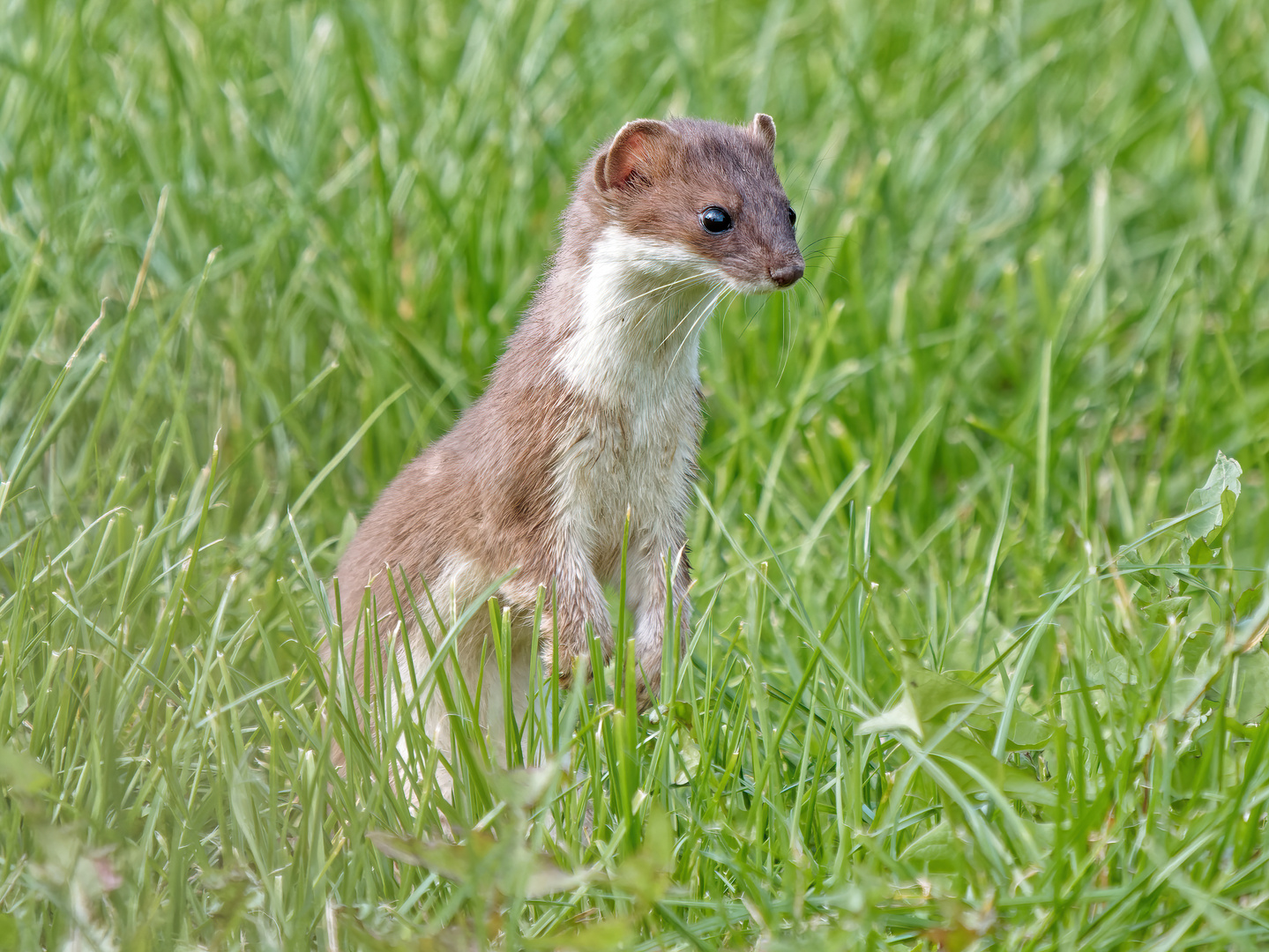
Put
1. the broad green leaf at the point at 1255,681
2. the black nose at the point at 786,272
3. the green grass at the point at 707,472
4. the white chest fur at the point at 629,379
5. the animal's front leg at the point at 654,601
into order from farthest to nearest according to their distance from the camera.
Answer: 1. the animal's front leg at the point at 654,601
2. the white chest fur at the point at 629,379
3. the black nose at the point at 786,272
4. the broad green leaf at the point at 1255,681
5. the green grass at the point at 707,472

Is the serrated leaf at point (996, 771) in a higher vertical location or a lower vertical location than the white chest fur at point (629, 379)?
lower

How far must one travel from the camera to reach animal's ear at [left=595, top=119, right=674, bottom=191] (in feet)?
12.0

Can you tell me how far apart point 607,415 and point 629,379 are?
0.11 meters

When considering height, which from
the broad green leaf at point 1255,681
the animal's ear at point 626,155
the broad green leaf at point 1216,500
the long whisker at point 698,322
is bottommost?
the broad green leaf at point 1255,681

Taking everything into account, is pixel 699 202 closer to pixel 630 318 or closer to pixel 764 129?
pixel 630 318

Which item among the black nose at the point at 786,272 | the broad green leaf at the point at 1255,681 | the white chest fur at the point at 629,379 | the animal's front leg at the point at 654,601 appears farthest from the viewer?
the animal's front leg at the point at 654,601

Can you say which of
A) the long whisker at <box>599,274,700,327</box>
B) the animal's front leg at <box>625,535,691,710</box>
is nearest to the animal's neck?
the long whisker at <box>599,274,700,327</box>

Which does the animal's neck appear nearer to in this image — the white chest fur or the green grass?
the white chest fur

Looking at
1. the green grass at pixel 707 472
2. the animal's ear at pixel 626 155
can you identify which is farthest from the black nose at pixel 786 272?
the green grass at pixel 707 472

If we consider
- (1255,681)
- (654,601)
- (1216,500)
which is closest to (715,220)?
(654,601)

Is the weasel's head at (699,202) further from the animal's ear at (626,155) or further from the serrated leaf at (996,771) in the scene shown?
the serrated leaf at (996,771)

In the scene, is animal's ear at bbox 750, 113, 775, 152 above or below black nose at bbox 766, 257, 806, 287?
above

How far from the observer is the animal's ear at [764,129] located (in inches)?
153

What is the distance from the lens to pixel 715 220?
A: 354 centimetres
